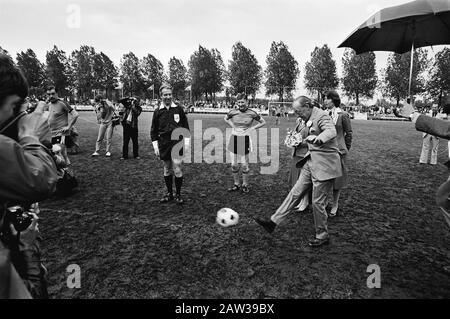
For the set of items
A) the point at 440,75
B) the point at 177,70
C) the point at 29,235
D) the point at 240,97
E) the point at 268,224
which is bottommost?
the point at 268,224

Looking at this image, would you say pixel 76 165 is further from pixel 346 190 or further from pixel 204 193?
pixel 346 190

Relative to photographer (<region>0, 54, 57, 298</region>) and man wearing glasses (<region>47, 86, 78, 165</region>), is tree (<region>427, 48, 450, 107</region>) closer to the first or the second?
man wearing glasses (<region>47, 86, 78, 165</region>)

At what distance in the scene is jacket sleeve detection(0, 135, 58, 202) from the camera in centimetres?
119

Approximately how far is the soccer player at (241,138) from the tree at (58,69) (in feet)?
279

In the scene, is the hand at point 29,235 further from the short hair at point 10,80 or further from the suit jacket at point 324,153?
the suit jacket at point 324,153

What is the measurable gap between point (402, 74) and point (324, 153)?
69.7 metres

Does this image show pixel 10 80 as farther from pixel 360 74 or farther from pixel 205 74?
pixel 205 74

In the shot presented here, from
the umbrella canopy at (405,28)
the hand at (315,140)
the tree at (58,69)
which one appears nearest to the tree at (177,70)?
the tree at (58,69)

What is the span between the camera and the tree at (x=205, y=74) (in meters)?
81.5

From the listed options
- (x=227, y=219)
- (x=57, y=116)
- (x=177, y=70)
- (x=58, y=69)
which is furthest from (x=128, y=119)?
(x=177, y=70)

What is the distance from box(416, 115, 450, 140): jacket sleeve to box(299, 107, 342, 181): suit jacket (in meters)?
1.12

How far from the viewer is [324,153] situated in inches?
163

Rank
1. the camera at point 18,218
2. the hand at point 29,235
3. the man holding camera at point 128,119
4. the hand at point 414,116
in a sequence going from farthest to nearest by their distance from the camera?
the man holding camera at point 128,119, the hand at point 414,116, the hand at point 29,235, the camera at point 18,218

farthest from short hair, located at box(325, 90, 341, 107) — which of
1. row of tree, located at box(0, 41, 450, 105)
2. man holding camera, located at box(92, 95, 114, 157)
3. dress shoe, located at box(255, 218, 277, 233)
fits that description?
row of tree, located at box(0, 41, 450, 105)
